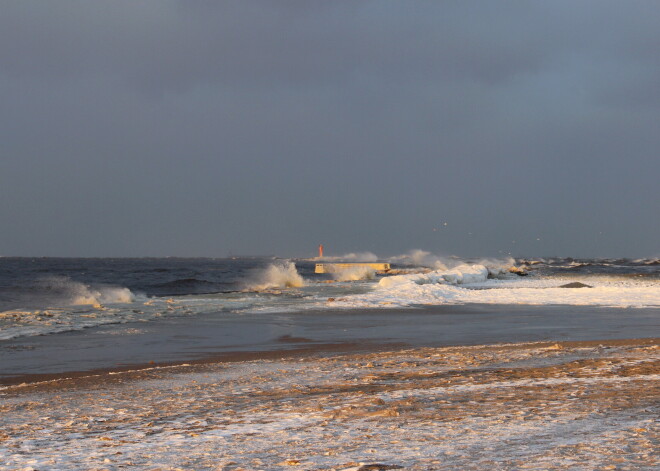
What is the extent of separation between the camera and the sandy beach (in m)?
4.36

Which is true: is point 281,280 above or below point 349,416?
below

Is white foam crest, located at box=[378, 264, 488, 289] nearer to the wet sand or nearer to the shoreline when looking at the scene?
the wet sand

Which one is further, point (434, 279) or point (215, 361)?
point (434, 279)

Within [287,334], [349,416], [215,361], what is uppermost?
[349,416]

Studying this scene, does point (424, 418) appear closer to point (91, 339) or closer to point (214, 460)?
point (214, 460)

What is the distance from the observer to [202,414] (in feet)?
19.6

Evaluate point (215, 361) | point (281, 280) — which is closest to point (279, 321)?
point (215, 361)

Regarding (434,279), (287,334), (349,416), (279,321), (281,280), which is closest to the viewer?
(349,416)

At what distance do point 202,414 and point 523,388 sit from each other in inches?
123

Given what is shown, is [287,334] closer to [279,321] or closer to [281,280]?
[279,321]

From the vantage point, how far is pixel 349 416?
18.7 ft

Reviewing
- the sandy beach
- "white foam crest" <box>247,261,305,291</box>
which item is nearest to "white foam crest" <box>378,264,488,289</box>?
"white foam crest" <box>247,261,305,291</box>

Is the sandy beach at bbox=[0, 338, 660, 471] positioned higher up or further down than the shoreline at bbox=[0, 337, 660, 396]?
higher up

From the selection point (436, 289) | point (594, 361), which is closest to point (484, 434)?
point (594, 361)
